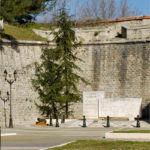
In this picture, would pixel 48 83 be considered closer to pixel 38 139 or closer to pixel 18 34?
pixel 18 34

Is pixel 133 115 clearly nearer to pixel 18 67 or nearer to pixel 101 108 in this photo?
pixel 101 108

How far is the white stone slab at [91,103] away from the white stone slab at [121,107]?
0.38 meters

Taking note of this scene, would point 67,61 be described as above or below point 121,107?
above

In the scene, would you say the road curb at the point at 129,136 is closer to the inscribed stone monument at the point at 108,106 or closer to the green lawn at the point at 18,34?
the inscribed stone monument at the point at 108,106

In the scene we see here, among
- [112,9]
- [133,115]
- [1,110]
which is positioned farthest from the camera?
[112,9]

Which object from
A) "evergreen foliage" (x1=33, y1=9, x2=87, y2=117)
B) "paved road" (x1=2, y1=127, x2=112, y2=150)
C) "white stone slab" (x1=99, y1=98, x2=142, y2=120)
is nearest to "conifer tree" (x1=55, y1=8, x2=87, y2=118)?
"evergreen foliage" (x1=33, y1=9, x2=87, y2=117)

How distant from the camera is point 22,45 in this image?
25297 mm

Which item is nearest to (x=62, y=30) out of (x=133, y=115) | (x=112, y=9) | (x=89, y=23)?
(x=133, y=115)

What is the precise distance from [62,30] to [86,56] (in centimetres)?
276

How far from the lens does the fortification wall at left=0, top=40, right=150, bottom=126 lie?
2412 cm

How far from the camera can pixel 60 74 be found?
24578mm

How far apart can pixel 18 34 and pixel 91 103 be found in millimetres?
7927

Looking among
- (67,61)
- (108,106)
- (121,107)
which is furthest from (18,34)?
(121,107)

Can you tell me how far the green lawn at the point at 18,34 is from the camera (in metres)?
26.8
